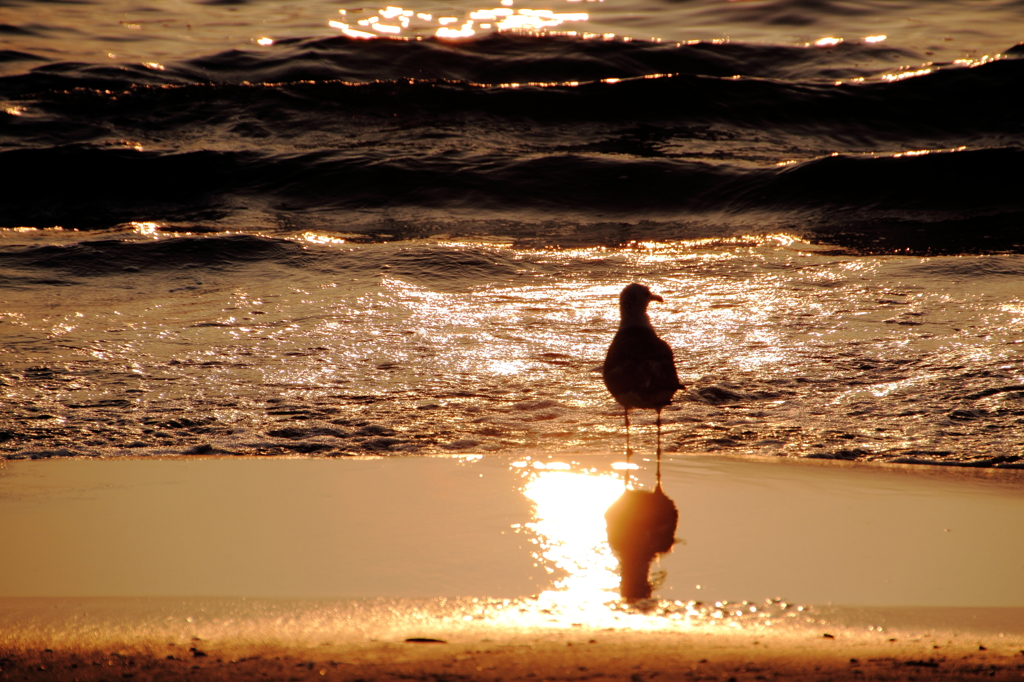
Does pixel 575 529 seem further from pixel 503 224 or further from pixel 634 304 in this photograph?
pixel 503 224

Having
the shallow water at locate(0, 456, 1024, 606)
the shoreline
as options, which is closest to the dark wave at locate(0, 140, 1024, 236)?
the shallow water at locate(0, 456, 1024, 606)

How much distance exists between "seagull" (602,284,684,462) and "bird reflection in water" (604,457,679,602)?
1.59 ft

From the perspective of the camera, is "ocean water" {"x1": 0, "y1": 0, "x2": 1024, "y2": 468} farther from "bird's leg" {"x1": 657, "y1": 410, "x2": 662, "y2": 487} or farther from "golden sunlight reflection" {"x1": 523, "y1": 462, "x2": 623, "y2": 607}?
"golden sunlight reflection" {"x1": 523, "y1": 462, "x2": 623, "y2": 607}

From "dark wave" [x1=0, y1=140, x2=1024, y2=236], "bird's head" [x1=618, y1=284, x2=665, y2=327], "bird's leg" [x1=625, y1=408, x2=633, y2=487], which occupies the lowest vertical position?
"bird's leg" [x1=625, y1=408, x2=633, y2=487]

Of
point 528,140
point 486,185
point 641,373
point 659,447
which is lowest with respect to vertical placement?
point 659,447

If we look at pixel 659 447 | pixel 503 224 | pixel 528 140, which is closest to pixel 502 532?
pixel 659 447

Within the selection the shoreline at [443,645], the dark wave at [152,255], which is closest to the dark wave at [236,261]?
the dark wave at [152,255]

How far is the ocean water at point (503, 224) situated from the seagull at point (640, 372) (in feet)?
0.84

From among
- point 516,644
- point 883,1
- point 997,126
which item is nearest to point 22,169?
point 516,644

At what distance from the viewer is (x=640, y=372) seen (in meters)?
4.57

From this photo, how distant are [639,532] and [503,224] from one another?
746 centimetres

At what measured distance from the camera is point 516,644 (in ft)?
8.84

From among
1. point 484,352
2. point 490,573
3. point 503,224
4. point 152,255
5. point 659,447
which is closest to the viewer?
point 490,573

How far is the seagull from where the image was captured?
458cm
